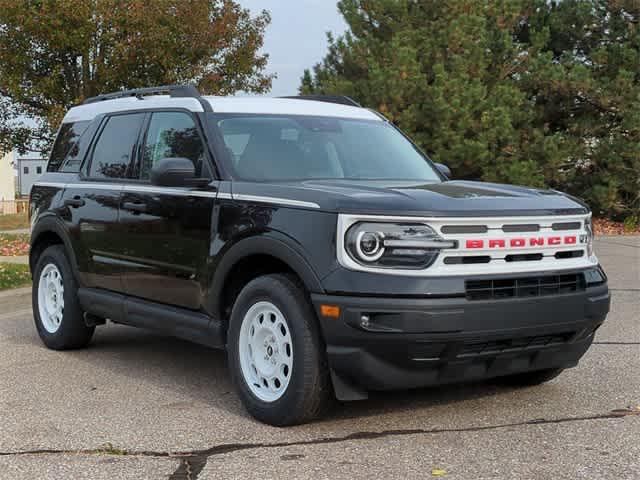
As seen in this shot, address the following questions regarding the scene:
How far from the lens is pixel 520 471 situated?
4.55 m

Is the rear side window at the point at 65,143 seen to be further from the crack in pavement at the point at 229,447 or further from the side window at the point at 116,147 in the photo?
the crack in pavement at the point at 229,447

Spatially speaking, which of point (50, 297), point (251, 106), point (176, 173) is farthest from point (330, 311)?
point (50, 297)

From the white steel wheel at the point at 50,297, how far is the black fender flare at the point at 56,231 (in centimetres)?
27

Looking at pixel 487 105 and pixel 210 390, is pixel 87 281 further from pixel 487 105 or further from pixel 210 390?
pixel 487 105

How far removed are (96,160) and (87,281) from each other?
3.10ft

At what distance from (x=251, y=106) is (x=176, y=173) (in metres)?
0.93

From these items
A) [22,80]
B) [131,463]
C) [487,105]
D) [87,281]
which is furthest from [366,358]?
[22,80]

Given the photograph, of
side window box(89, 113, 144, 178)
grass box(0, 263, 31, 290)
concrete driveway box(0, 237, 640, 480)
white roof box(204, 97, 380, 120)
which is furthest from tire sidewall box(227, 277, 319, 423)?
grass box(0, 263, 31, 290)

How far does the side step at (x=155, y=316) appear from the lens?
6020 mm

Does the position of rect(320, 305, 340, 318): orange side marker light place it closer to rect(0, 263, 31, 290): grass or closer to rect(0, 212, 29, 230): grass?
rect(0, 263, 31, 290): grass

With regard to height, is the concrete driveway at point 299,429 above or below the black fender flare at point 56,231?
below

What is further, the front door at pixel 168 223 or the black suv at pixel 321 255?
the front door at pixel 168 223

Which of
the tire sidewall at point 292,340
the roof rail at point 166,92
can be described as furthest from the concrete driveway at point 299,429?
the roof rail at point 166,92

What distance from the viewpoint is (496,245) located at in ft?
17.0
